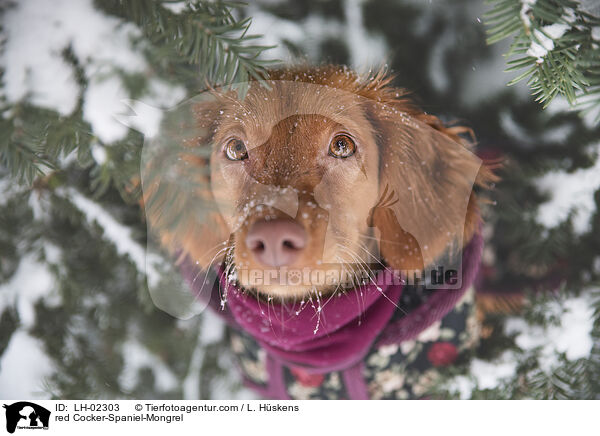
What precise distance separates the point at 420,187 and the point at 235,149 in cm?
38

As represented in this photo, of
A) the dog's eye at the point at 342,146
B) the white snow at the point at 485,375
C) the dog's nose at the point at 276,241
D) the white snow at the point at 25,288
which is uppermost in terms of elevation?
the dog's eye at the point at 342,146

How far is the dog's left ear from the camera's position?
79cm

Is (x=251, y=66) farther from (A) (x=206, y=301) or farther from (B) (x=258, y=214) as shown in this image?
(A) (x=206, y=301)

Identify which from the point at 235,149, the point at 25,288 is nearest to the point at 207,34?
the point at 235,149

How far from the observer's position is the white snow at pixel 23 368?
879 millimetres

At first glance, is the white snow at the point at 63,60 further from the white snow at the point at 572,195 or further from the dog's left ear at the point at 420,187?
the white snow at the point at 572,195

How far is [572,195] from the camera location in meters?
0.92

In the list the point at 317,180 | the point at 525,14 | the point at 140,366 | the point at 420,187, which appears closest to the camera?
the point at 525,14
